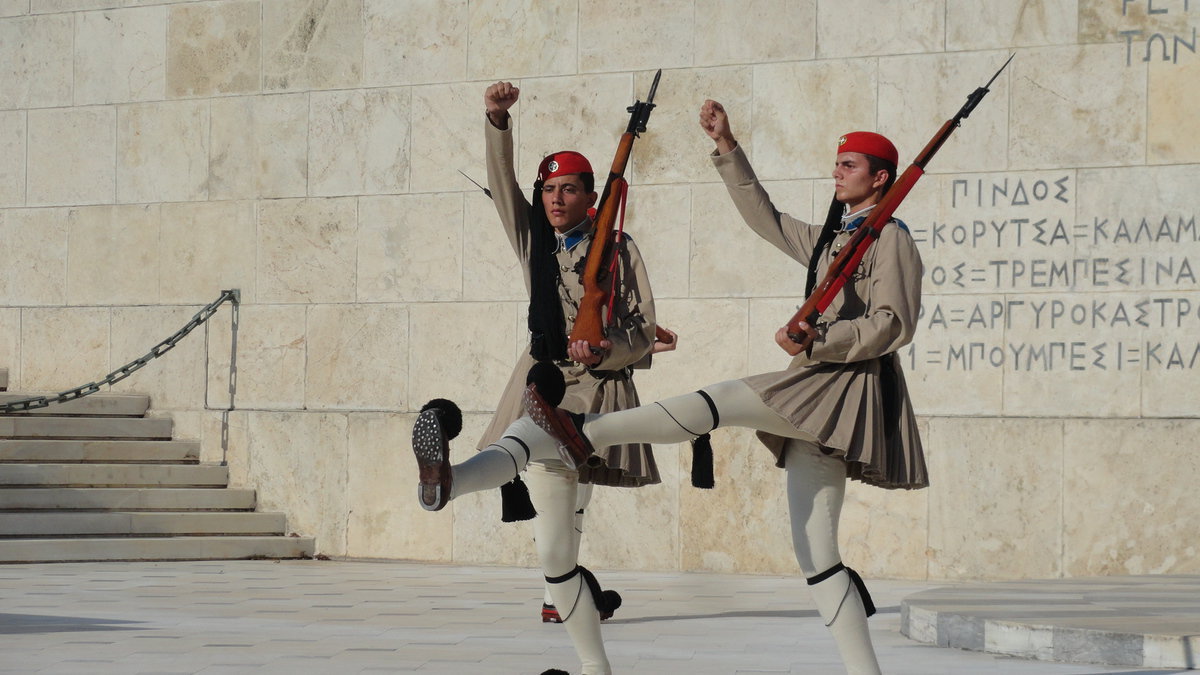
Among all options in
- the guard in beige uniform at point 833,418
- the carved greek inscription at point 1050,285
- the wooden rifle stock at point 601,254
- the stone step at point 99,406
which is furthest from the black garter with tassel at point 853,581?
the stone step at point 99,406

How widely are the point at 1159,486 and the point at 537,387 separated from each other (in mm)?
6247

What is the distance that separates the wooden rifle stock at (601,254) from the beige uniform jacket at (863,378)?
82 centimetres

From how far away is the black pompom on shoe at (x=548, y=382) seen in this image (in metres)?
5.06

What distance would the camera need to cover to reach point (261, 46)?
12641 mm

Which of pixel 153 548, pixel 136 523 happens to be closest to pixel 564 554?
pixel 153 548

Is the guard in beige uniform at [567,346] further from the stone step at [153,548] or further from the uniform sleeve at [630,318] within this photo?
the stone step at [153,548]

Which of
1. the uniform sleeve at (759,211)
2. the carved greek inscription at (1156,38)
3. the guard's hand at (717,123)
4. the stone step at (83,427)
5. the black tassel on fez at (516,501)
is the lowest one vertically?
the black tassel on fez at (516,501)

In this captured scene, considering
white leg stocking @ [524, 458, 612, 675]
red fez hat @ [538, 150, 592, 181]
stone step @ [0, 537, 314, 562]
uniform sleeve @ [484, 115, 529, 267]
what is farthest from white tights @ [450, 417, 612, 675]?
stone step @ [0, 537, 314, 562]

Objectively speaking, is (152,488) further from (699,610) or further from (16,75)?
(699,610)

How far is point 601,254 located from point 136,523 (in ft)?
20.9

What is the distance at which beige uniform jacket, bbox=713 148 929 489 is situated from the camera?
5164 mm

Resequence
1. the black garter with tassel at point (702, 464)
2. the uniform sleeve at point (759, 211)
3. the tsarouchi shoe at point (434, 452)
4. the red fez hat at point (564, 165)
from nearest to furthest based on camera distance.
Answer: the tsarouchi shoe at point (434, 452) < the black garter with tassel at point (702, 464) < the uniform sleeve at point (759, 211) < the red fez hat at point (564, 165)


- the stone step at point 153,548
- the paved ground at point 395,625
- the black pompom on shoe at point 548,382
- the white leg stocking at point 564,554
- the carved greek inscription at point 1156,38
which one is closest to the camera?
the black pompom on shoe at point 548,382

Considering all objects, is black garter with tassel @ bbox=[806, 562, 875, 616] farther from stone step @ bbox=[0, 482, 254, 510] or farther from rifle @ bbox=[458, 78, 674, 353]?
stone step @ bbox=[0, 482, 254, 510]
